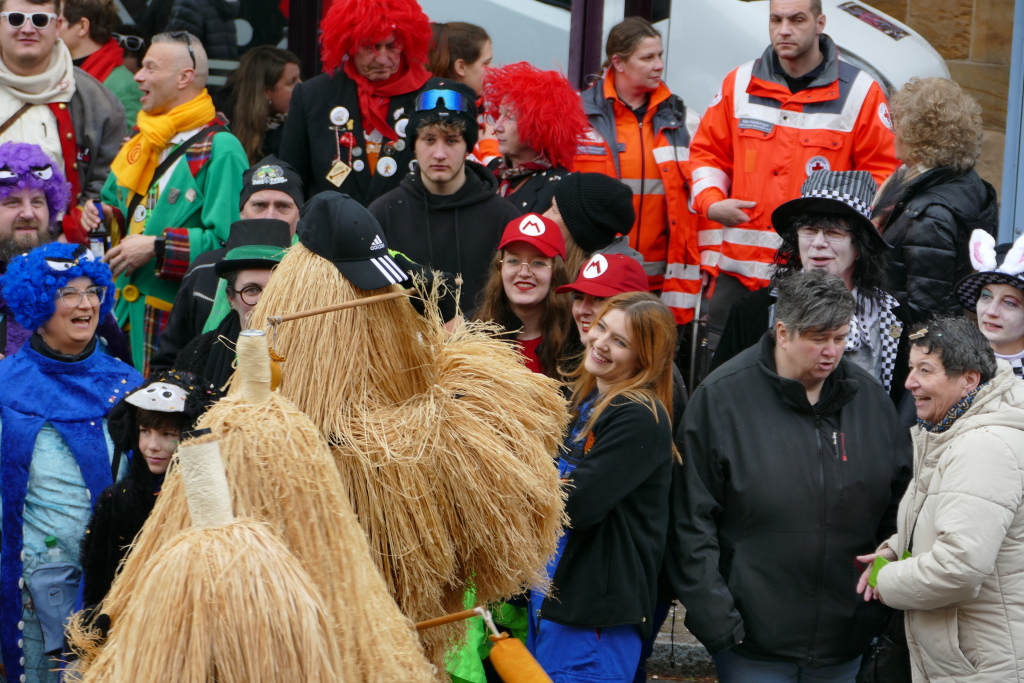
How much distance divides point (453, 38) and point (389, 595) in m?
4.41

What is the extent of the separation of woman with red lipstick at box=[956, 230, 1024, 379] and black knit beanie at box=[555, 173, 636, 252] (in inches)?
52.5

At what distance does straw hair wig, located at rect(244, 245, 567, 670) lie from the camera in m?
2.47

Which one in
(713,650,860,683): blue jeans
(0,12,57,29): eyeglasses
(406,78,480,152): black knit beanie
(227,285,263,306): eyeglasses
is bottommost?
(713,650,860,683): blue jeans

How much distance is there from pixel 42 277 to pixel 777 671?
113 inches

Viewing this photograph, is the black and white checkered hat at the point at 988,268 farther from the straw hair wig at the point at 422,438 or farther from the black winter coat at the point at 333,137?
the black winter coat at the point at 333,137

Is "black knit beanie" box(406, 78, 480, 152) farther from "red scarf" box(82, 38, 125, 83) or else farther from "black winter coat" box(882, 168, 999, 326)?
"red scarf" box(82, 38, 125, 83)

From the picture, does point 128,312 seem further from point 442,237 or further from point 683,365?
point 683,365

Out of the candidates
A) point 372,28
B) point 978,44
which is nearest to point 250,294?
point 372,28

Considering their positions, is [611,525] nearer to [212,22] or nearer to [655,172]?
[655,172]

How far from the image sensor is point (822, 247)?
178 inches

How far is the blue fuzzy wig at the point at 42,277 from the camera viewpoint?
422 cm

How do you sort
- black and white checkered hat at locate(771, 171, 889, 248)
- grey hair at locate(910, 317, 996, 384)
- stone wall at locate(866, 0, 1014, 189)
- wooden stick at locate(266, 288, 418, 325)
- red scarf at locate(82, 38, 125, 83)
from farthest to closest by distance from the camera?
stone wall at locate(866, 0, 1014, 189) < red scarf at locate(82, 38, 125, 83) < black and white checkered hat at locate(771, 171, 889, 248) < grey hair at locate(910, 317, 996, 384) < wooden stick at locate(266, 288, 418, 325)

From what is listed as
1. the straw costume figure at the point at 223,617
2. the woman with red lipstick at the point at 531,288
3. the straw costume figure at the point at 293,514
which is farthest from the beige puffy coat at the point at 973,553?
the straw costume figure at the point at 223,617

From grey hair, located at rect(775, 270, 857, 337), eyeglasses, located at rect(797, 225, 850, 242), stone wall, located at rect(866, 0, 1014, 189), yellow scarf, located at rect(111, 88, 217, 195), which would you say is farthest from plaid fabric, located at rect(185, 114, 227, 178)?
stone wall, located at rect(866, 0, 1014, 189)
